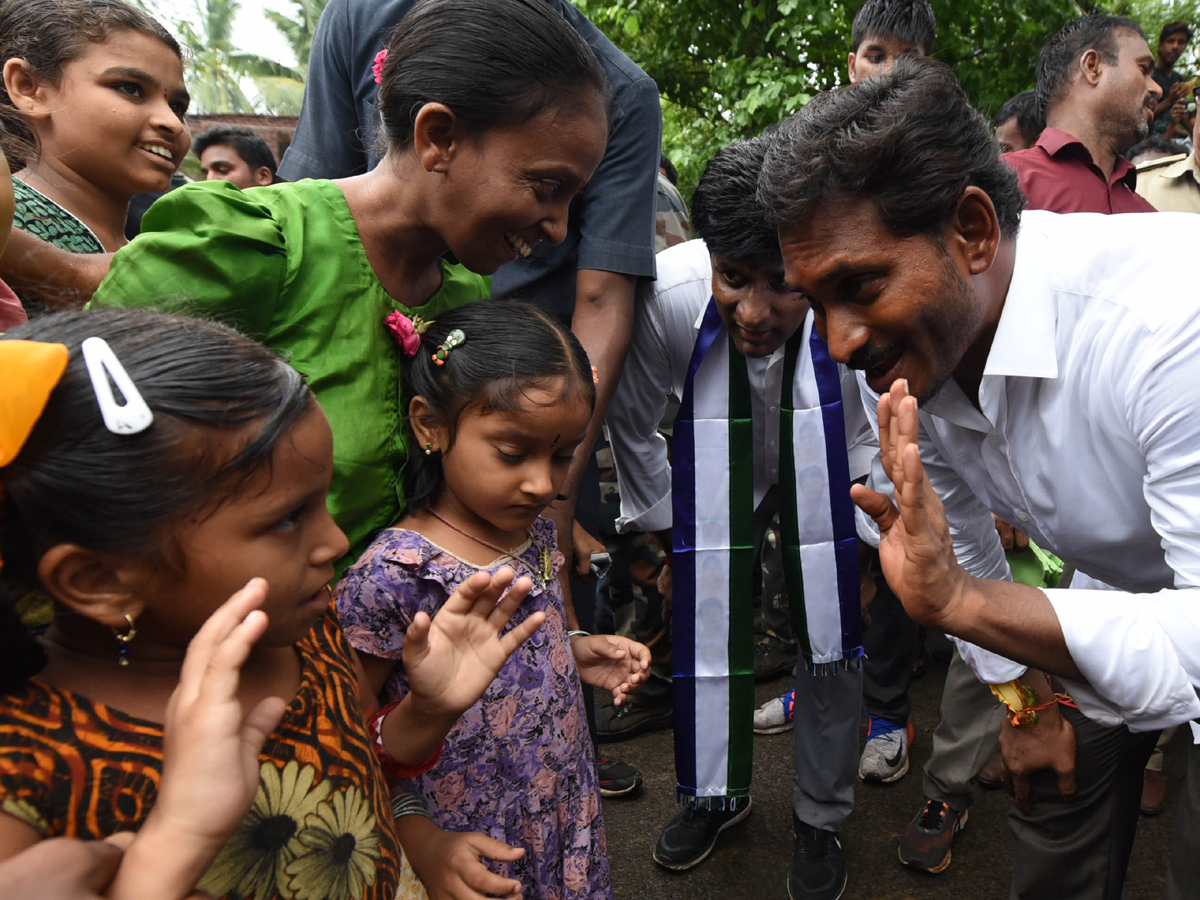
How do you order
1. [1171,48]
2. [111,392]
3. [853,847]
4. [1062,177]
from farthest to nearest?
[1171,48] → [1062,177] → [853,847] → [111,392]

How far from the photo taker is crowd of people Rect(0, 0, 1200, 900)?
3.30 feet

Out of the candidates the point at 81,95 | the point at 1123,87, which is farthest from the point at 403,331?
the point at 1123,87

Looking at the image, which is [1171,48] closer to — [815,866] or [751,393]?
[751,393]

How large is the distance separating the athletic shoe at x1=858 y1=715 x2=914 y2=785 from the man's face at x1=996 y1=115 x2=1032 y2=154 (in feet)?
12.0

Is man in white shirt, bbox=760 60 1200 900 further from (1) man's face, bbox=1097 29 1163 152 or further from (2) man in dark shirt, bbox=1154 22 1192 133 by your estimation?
(2) man in dark shirt, bbox=1154 22 1192 133

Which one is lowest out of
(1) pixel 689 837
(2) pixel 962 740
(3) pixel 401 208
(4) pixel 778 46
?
(1) pixel 689 837

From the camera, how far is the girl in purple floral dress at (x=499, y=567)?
1653 mm

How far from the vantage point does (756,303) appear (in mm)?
2492

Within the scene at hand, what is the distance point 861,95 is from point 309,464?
134 cm

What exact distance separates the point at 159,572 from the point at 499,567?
806 millimetres

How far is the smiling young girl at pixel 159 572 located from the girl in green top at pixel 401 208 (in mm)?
351

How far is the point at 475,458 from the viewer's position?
5.78 ft

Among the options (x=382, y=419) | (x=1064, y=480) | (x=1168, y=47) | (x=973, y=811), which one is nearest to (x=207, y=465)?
(x=382, y=419)

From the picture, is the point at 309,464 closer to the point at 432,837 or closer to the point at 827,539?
the point at 432,837
